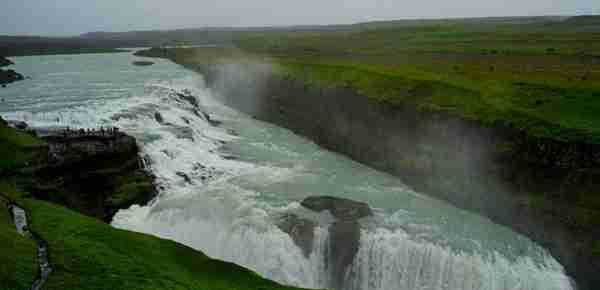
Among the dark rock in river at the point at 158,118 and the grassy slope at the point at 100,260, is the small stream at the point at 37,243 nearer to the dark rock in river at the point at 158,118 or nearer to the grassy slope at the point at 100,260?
the grassy slope at the point at 100,260

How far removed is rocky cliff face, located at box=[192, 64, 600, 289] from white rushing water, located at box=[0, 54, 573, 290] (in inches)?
41.1

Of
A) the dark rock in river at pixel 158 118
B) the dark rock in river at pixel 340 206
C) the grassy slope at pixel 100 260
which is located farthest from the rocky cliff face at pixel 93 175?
the dark rock in river at pixel 158 118

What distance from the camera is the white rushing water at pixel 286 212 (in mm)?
16547

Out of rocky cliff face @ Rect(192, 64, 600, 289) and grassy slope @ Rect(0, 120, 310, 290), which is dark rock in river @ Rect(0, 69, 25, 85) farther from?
grassy slope @ Rect(0, 120, 310, 290)

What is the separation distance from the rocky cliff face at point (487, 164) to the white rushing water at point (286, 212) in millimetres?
1044

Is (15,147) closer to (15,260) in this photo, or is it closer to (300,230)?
(15,260)

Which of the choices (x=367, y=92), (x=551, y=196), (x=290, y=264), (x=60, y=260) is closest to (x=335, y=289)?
(x=290, y=264)

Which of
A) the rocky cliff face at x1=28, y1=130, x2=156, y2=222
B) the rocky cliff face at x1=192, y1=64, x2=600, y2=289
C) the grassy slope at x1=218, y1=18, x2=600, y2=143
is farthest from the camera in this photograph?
the grassy slope at x1=218, y1=18, x2=600, y2=143

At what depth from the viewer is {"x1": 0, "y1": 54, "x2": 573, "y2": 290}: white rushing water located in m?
16.5

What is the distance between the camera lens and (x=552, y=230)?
18391 millimetres

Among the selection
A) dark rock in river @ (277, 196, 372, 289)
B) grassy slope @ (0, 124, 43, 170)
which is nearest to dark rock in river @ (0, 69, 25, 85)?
grassy slope @ (0, 124, 43, 170)

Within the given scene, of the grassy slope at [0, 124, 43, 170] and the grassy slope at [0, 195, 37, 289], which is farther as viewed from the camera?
the grassy slope at [0, 124, 43, 170]

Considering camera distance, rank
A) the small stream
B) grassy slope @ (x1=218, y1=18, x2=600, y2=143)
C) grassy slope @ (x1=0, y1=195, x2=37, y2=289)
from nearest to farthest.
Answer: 1. grassy slope @ (x1=0, y1=195, x2=37, y2=289)
2. the small stream
3. grassy slope @ (x1=218, y1=18, x2=600, y2=143)

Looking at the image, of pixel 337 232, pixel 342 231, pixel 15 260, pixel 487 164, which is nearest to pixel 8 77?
pixel 15 260
